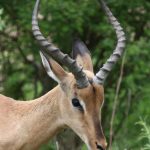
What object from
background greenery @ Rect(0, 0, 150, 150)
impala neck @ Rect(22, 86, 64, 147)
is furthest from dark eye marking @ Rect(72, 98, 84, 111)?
background greenery @ Rect(0, 0, 150, 150)

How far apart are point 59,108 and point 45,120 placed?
23 cm

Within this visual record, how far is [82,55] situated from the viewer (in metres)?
9.48

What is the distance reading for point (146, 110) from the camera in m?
13.0

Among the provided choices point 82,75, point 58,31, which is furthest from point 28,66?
point 82,75

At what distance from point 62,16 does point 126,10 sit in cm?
118

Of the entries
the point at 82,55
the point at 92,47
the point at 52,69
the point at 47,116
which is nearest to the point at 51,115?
the point at 47,116

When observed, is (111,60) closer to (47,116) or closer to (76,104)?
(76,104)

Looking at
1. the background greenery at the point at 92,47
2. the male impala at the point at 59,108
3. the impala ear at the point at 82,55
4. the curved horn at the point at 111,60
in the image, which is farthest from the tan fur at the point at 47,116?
the background greenery at the point at 92,47

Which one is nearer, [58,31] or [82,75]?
[82,75]

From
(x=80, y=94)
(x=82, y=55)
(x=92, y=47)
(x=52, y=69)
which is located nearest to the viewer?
(x=80, y=94)

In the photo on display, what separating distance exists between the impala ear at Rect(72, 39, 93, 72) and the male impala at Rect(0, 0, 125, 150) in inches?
1.2

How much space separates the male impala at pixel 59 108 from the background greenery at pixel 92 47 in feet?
9.14

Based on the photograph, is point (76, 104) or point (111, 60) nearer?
point (76, 104)

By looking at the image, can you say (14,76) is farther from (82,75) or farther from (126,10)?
(82,75)
